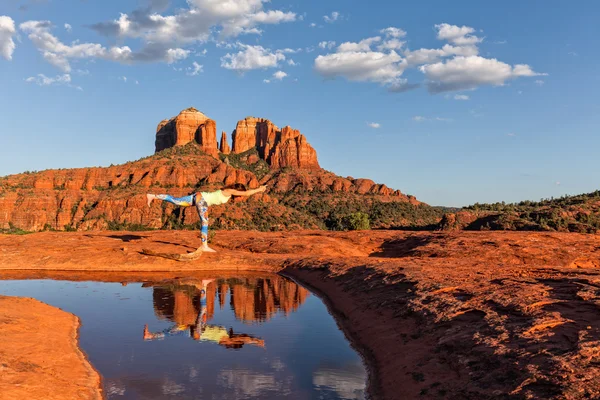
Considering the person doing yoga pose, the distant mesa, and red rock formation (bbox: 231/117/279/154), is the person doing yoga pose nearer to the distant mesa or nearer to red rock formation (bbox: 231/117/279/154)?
the distant mesa

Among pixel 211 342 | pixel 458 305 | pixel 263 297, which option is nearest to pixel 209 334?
pixel 211 342

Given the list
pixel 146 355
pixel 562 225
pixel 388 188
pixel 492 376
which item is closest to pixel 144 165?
pixel 388 188

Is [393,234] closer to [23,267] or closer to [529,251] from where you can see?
[529,251]

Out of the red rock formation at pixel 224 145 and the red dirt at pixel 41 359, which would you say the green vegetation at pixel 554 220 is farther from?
the red rock formation at pixel 224 145

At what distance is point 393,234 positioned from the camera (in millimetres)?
49000

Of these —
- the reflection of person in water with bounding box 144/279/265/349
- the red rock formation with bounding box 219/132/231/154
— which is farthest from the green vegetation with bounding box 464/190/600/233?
the red rock formation with bounding box 219/132/231/154

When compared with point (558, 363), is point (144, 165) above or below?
above

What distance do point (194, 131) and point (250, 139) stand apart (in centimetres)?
2261

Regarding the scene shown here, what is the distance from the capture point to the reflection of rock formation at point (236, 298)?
2148 cm

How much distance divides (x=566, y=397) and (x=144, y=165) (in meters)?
126

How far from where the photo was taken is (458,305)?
15.2 meters

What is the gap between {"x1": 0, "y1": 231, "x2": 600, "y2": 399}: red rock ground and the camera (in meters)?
10.0

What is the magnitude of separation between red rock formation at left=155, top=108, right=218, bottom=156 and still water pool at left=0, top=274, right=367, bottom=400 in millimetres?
126415

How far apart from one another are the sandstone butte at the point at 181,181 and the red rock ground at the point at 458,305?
56247mm
